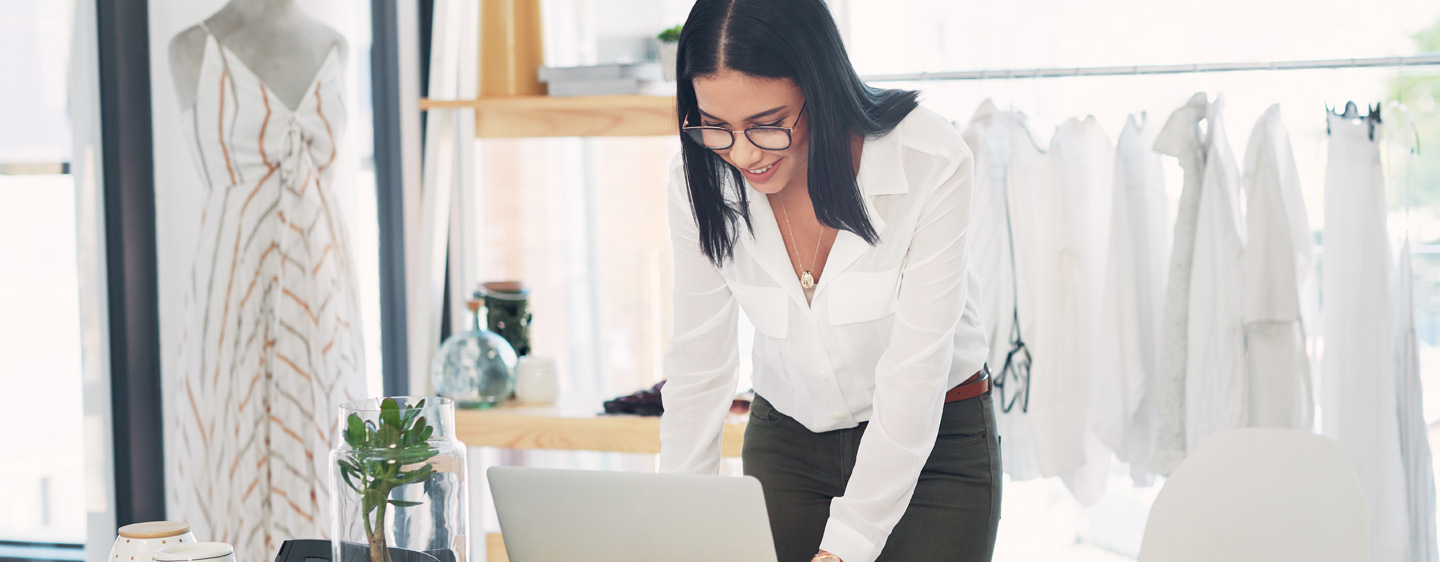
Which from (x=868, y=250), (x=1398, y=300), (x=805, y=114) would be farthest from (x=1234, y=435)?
(x=1398, y=300)

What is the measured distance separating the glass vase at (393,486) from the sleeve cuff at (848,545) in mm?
383

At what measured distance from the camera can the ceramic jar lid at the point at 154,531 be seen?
916mm

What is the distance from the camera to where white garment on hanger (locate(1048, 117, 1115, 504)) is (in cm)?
219

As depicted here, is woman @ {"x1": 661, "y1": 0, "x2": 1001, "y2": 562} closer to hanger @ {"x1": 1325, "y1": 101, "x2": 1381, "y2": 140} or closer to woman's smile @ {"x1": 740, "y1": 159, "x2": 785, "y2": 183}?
woman's smile @ {"x1": 740, "y1": 159, "x2": 785, "y2": 183}

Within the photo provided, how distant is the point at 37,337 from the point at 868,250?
214 centimetres

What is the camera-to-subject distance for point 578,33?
2697 mm

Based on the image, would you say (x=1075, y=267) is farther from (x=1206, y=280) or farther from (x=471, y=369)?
(x=471, y=369)

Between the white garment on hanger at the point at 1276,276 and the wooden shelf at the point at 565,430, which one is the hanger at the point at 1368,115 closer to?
the white garment on hanger at the point at 1276,276

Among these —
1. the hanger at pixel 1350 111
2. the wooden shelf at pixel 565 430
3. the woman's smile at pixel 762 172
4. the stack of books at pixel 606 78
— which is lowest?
the wooden shelf at pixel 565 430

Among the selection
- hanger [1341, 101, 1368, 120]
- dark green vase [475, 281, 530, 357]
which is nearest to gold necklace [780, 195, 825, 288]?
dark green vase [475, 281, 530, 357]

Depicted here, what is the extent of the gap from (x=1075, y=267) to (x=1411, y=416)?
681 mm

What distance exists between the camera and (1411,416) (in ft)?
6.79

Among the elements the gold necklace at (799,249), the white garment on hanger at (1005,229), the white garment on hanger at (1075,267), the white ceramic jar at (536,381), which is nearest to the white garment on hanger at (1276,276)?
the white garment on hanger at (1075,267)

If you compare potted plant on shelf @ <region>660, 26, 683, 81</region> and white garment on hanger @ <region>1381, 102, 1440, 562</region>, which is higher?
potted plant on shelf @ <region>660, 26, 683, 81</region>
